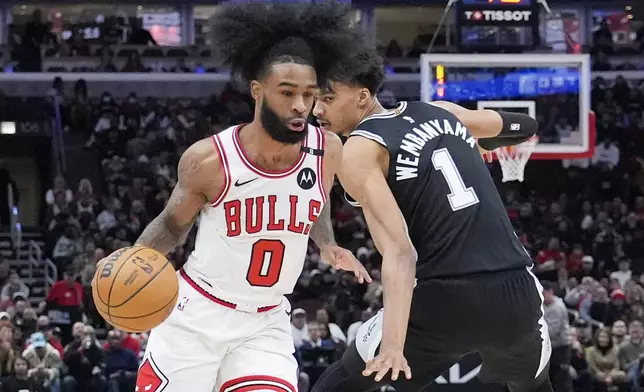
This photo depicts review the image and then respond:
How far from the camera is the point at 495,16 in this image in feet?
38.9

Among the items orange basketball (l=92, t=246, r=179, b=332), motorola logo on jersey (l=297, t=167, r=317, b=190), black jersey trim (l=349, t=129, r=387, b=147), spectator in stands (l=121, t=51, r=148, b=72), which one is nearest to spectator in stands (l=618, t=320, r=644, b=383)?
black jersey trim (l=349, t=129, r=387, b=147)

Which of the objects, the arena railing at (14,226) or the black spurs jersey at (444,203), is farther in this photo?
the arena railing at (14,226)

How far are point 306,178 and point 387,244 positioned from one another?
0.44 meters

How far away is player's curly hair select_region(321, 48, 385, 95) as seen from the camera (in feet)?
16.2

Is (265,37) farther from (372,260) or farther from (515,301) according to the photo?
(372,260)

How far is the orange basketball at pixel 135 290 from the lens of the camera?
4.37 m

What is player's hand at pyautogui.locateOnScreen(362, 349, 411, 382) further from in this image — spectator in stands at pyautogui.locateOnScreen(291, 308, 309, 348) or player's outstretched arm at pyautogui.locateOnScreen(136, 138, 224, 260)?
spectator in stands at pyautogui.locateOnScreen(291, 308, 309, 348)

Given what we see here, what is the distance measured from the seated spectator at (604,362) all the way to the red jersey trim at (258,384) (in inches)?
304

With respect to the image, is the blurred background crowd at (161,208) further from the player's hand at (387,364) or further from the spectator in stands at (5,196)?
the player's hand at (387,364)

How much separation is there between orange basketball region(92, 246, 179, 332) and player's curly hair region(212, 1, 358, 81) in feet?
3.10

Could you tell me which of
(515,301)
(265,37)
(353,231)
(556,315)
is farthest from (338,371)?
(353,231)

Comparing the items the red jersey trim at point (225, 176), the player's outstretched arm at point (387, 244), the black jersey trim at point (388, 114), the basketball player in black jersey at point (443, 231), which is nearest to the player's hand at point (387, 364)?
the player's outstretched arm at point (387, 244)

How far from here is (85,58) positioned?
20.8 metres

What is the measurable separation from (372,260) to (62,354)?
5.12 m
